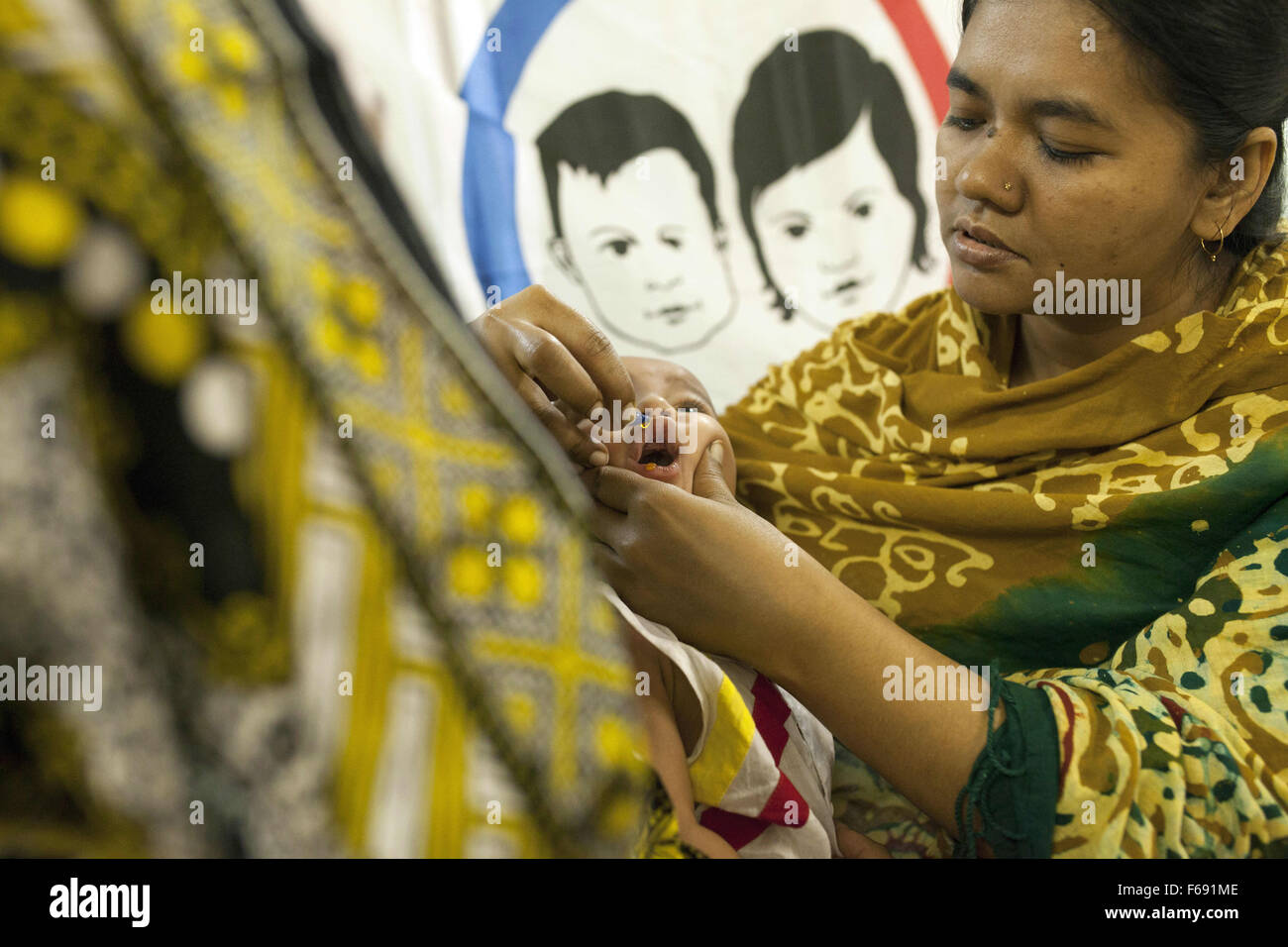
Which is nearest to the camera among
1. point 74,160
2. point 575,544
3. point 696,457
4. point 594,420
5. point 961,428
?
point 74,160

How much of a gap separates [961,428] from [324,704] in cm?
99

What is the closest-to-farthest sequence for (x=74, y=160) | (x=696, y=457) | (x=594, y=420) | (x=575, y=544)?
1. (x=74, y=160)
2. (x=575, y=544)
3. (x=594, y=420)
4. (x=696, y=457)

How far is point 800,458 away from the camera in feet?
4.42

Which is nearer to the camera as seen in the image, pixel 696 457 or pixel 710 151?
pixel 696 457

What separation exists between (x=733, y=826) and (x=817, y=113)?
1.78 meters

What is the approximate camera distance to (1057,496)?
1109mm

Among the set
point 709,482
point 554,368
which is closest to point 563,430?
point 554,368

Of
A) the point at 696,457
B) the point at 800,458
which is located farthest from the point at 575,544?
the point at 800,458

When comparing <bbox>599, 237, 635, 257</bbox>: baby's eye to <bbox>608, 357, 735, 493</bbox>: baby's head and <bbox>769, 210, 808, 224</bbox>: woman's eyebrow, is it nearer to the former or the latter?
<bbox>769, 210, 808, 224</bbox>: woman's eyebrow

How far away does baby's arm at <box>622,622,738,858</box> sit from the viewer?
2.65 feet

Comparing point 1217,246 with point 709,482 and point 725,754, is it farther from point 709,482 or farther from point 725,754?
point 725,754

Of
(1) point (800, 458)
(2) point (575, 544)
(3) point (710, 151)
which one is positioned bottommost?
(2) point (575, 544)
